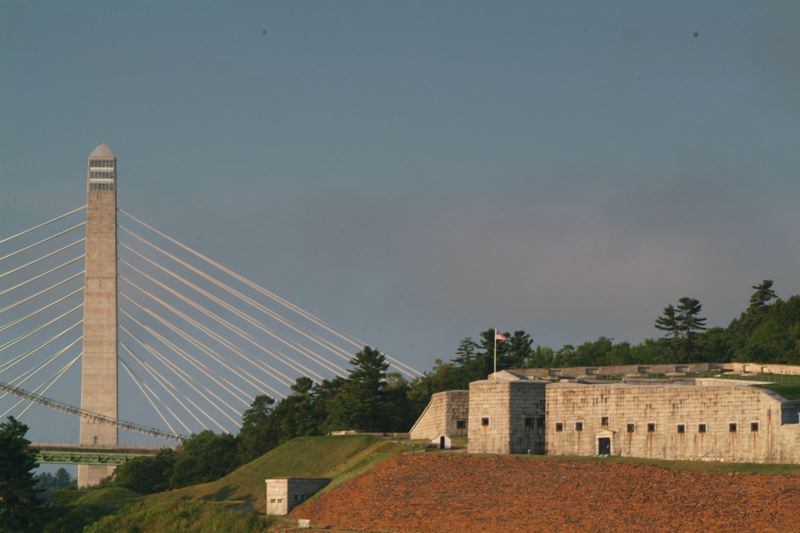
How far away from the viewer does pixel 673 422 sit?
7625 cm

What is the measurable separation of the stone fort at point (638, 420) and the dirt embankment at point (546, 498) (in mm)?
2814

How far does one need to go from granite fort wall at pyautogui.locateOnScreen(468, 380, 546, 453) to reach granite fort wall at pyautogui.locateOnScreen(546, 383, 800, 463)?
58cm

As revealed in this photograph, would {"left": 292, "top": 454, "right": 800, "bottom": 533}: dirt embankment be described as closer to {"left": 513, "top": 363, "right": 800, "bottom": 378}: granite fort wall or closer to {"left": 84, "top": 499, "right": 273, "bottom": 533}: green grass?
{"left": 84, "top": 499, "right": 273, "bottom": 533}: green grass

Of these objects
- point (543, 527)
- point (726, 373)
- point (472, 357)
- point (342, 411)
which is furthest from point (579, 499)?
point (472, 357)

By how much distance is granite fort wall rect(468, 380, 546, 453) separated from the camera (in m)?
79.6

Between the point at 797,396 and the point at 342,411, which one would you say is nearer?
the point at 797,396

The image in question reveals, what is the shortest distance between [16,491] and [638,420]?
34.6m

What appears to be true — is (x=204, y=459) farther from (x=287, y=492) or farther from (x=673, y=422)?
(x=673, y=422)

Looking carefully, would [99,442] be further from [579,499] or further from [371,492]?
[579,499]

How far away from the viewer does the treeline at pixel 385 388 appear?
4033 inches

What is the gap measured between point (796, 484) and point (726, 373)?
27437 mm

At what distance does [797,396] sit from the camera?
247 feet

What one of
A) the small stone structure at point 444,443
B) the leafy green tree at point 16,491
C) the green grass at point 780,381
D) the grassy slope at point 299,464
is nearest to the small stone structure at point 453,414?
the grassy slope at point 299,464

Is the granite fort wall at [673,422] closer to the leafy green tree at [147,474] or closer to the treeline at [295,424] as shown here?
the treeline at [295,424]
